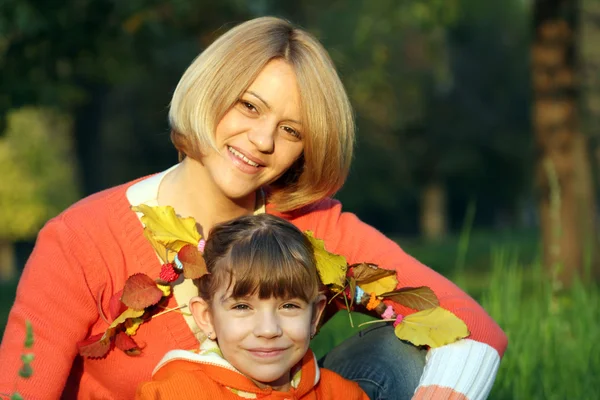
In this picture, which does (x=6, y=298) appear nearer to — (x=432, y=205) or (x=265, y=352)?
(x=265, y=352)

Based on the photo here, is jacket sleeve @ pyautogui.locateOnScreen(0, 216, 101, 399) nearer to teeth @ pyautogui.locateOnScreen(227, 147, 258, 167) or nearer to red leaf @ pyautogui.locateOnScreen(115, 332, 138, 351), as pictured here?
red leaf @ pyautogui.locateOnScreen(115, 332, 138, 351)

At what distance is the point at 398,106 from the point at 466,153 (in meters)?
4.01

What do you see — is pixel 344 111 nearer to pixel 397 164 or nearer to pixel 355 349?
pixel 355 349

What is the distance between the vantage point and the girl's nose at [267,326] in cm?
259

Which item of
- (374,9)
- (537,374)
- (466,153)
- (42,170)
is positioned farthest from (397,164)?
(537,374)

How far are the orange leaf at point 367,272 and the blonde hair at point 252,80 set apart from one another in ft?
1.09

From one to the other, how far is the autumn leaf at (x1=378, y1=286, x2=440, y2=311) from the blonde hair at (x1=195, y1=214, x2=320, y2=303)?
300 mm

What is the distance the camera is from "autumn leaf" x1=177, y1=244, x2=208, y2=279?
2707 mm

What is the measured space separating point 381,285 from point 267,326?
19.9 inches

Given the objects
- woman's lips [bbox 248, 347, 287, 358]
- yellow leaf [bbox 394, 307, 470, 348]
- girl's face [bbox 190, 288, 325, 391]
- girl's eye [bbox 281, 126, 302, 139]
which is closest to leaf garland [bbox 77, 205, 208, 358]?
girl's face [bbox 190, 288, 325, 391]

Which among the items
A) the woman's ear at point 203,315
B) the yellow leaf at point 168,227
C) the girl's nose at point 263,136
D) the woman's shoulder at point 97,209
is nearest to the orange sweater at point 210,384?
the woman's ear at point 203,315

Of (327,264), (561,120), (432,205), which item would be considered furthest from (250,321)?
(432,205)

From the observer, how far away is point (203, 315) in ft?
9.09

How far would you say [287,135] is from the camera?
3.02 metres
